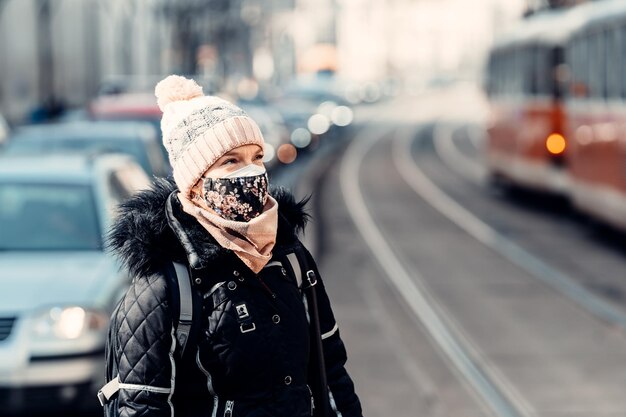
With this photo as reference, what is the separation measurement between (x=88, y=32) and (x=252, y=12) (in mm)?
25582

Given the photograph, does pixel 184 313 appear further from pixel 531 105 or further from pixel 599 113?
pixel 531 105

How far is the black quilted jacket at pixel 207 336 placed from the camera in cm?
299

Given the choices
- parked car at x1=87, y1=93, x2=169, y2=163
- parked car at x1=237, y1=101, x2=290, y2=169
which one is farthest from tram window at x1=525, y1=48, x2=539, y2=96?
parked car at x1=87, y1=93, x2=169, y2=163

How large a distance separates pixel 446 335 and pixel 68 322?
4676 mm

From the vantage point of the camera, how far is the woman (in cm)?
300

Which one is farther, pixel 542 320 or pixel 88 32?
pixel 88 32

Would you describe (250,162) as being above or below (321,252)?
above

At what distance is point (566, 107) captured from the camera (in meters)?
19.9

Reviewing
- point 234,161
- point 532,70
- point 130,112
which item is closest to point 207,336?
point 234,161

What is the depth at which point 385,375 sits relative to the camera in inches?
374

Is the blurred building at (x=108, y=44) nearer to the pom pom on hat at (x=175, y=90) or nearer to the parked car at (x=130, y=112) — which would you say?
the parked car at (x=130, y=112)

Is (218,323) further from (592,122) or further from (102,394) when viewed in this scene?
(592,122)

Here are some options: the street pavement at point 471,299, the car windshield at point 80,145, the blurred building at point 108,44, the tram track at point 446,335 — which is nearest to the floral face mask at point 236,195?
the street pavement at point 471,299

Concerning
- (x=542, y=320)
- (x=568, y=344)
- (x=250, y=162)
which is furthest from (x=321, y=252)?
(x=250, y=162)
